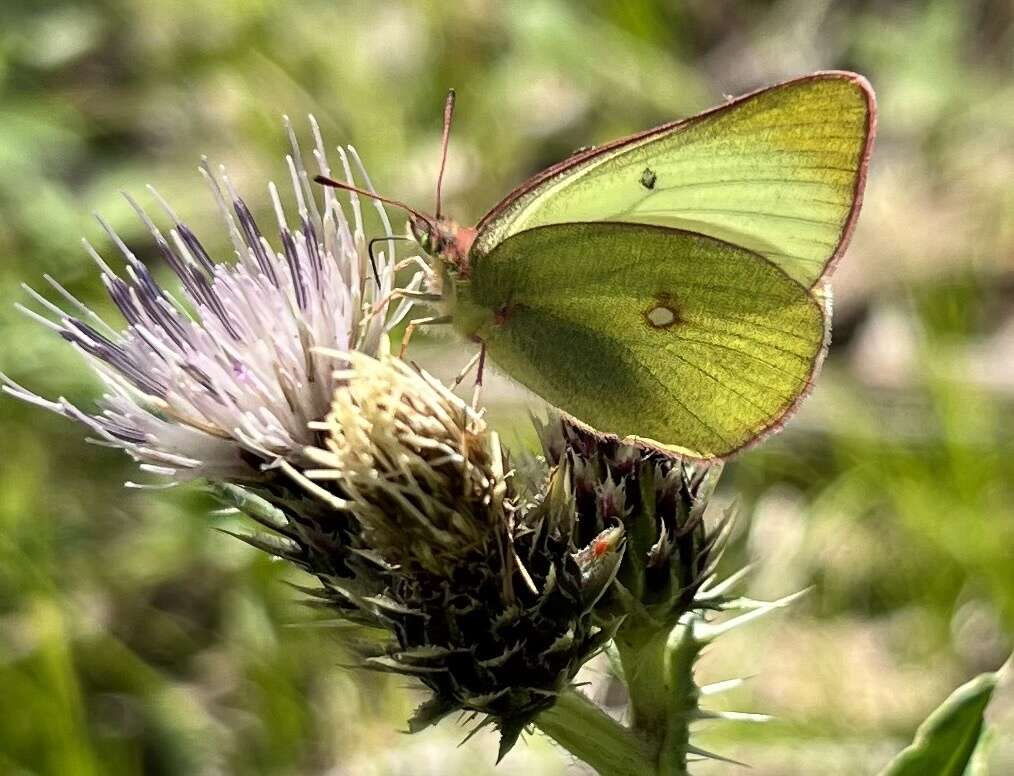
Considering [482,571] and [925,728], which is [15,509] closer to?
[482,571]

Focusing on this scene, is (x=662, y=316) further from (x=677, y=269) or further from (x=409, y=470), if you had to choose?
(x=409, y=470)

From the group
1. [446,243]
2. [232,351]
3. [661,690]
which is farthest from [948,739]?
[232,351]

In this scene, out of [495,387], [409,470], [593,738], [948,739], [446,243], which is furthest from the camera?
[495,387]

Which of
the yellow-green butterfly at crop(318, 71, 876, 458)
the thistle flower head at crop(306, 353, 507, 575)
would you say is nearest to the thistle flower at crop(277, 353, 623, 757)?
the thistle flower head at crop(306, 353, 507, 575)

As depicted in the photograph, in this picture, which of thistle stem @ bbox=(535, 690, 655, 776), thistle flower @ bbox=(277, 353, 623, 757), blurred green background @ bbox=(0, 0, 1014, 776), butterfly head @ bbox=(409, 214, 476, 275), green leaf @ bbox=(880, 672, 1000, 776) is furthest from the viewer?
blurred green background @ bbox=(0, 0, 1014, 776)

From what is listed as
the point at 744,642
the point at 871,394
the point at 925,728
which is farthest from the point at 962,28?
the point at 925,728

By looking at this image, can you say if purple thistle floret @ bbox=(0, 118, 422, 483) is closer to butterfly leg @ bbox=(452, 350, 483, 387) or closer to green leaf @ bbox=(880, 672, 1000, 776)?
butterfly leg @ bbox=(452, 350, 483, 387)
